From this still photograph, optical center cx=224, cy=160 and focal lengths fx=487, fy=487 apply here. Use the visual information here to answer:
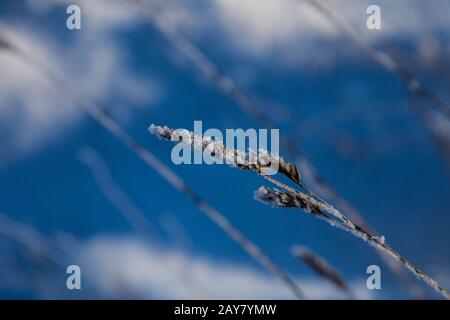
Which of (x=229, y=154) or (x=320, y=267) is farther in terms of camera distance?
(x=320, y=267)

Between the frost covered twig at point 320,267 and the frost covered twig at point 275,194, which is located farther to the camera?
the frost covered twig at point 320,267

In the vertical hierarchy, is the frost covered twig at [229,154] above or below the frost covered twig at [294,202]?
above

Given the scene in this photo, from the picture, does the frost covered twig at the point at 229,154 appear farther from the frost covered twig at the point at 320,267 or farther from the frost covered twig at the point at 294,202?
the frost covered twig at the point at 320,267

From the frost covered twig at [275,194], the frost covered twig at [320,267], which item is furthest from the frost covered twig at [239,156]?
the frost covered twig at [320,267]

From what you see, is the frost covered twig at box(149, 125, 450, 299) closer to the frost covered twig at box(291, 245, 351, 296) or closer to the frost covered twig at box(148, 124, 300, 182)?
the frost covered twig at box(148, 124, 300, 182)

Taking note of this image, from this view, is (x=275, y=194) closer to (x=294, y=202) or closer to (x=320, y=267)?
(x=294, y=202)

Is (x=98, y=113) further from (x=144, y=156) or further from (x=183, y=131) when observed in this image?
(x=183, y=131)

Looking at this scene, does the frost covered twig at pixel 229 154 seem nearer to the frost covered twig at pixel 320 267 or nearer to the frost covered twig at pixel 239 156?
the frost covered twig at pixel 239 156

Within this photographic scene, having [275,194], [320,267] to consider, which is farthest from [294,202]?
[320,267]

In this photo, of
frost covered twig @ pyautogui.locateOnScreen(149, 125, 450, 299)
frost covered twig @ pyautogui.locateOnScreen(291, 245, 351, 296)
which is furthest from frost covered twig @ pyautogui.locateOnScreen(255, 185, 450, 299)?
frost covered twig @ pyautogui.locateOnScreen(291, 245, 351, 296)
